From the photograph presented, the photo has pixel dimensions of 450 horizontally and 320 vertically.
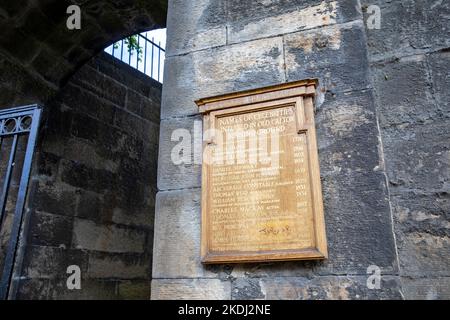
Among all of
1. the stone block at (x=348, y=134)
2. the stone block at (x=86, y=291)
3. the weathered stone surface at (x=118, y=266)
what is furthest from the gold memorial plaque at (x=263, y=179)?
the weathered stone surface at (x=118, y=266)

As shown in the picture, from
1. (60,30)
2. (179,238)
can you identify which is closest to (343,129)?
(179,238)

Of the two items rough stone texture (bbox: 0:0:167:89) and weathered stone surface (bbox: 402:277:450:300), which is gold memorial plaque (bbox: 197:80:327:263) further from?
rough stone texture (bbox: 0:0:167:89)

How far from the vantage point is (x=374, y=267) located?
1.81 m

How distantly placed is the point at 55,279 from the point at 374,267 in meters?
3.42

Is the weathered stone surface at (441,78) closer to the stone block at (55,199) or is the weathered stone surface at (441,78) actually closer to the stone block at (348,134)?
the stone block at (348,134)

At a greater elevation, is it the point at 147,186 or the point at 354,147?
the point at 147,186

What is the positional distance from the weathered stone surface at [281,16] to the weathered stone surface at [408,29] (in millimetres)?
233

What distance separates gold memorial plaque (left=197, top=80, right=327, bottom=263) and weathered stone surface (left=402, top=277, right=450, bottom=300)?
1.52 ft

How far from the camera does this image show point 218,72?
240cm

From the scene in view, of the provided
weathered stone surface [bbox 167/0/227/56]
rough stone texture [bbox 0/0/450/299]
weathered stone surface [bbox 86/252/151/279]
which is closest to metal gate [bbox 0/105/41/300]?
rough stone texture [bbox 0/0/450/299]

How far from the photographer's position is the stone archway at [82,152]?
4.10 metres
